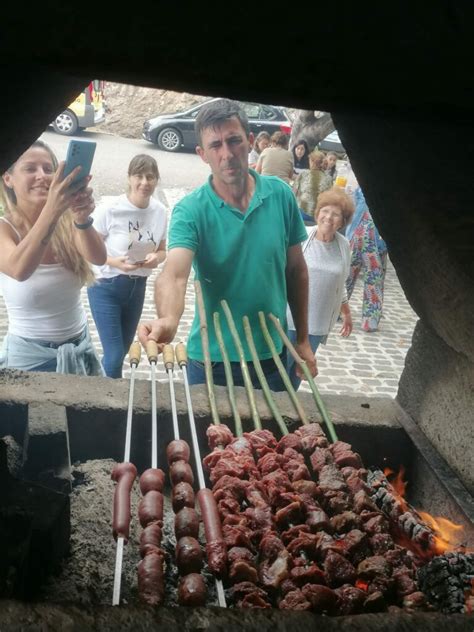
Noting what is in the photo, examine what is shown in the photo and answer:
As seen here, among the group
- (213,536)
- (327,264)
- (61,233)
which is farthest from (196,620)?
(327,264)

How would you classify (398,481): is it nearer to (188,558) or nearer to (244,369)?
(244,369)

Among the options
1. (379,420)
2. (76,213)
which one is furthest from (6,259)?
(379,420)

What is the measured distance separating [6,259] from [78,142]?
117cm

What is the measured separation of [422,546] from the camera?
2.80 meters

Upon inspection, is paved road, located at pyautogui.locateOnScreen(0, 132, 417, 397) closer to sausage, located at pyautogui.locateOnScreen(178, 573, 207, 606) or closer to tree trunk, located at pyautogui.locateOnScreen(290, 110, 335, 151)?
tree trunk, located at pyautogui.locateOnScreen(290, 110, 335, 151)

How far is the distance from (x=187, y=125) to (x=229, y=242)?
58.9ft

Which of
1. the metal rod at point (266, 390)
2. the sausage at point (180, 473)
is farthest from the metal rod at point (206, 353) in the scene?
the sausage at point (180, 473)

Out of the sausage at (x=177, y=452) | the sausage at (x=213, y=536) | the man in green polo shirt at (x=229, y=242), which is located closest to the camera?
the sausage at (x=213, y=536)

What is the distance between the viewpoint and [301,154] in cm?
1124

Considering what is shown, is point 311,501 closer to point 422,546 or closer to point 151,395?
point 422,546

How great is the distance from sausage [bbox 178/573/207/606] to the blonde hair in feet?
8.60

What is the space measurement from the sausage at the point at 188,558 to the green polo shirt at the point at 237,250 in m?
1.85

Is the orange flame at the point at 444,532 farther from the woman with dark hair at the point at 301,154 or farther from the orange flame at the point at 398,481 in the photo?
the woman with dark hair at the point at 301,154

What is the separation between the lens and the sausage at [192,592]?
2.16m
